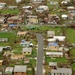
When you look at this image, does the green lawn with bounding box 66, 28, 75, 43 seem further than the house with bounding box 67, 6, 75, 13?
No

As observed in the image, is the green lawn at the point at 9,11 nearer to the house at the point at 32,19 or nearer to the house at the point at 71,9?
the house at the point at 32,19

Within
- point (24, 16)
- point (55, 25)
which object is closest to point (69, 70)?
point (55, 25)

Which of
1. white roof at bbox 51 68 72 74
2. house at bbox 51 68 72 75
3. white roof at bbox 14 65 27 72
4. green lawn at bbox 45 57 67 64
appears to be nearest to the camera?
house at bbox 51 68 72 75

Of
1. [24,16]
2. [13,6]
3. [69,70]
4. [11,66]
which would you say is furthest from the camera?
[13,6]

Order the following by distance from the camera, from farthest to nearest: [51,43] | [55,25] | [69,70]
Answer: [55,25] → [51,43] → [69,70]

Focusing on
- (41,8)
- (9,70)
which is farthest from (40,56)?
(41,8)

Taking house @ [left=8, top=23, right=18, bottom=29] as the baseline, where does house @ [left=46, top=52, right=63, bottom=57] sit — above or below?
below

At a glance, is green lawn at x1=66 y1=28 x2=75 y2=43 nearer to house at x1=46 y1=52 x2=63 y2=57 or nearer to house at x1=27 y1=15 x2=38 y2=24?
house at x1=46 y1=52 x2=63 y2=57

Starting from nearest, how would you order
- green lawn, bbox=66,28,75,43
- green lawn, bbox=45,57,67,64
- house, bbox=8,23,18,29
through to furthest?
green lawn, bbox=45,57,67,64, green lawn, bbox=66,28,75,43, house, bbox=8,23,18,29

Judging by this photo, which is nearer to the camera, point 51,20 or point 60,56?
point 60,56

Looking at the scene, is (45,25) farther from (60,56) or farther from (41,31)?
(60,56)

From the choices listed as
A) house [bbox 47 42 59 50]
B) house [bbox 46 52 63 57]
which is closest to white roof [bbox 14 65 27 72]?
house [bbox 46 52 63 57]
